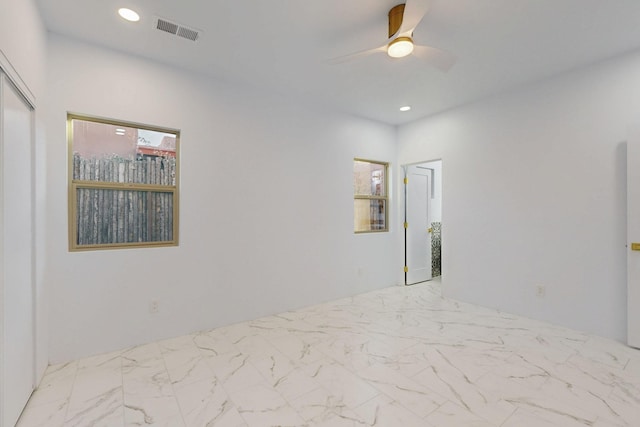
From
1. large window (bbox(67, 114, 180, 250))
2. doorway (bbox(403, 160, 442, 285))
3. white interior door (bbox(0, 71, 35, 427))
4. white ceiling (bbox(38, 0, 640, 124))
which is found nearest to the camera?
white interior door (bbox(0, 71, 35, 427))

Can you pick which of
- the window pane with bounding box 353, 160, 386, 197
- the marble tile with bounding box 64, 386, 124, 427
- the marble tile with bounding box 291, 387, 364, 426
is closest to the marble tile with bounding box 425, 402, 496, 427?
the marble tile with bounding box 291, 387, 364, 426

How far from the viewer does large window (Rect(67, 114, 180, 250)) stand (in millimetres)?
2637

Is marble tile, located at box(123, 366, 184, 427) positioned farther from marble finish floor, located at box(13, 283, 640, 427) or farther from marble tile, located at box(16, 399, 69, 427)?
marble tile, located at box(16, 399, 69, 427)

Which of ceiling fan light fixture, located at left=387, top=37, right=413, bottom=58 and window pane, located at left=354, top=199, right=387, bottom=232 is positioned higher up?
ceiling fan light fixture, located at left=387, top=37, right=413, bottom=58

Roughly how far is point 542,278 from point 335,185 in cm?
274

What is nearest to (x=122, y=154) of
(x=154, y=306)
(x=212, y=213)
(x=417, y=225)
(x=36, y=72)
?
(x=36, y=72)

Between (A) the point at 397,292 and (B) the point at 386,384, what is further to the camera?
(A) the point at 397,292

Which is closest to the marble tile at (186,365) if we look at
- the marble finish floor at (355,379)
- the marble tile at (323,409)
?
the marble finish floor at (355,379)

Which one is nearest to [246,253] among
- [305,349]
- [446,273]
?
[305,349]

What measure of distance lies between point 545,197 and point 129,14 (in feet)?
14.3

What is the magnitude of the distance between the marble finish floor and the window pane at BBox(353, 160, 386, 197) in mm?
2210

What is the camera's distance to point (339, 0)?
2.11 meters

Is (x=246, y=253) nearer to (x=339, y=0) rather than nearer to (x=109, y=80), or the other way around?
(x=109, y=80)

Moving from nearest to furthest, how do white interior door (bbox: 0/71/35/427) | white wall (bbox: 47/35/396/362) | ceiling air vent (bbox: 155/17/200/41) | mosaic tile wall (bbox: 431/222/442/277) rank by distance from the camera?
white interior door (bbox: 0/71/35/427) → ceiling air vent (bbox: 155/17/200/41) → white wall (bbox: 47/35/396/362) → mosaic tile wall (bbox: 431/222/442/277)
